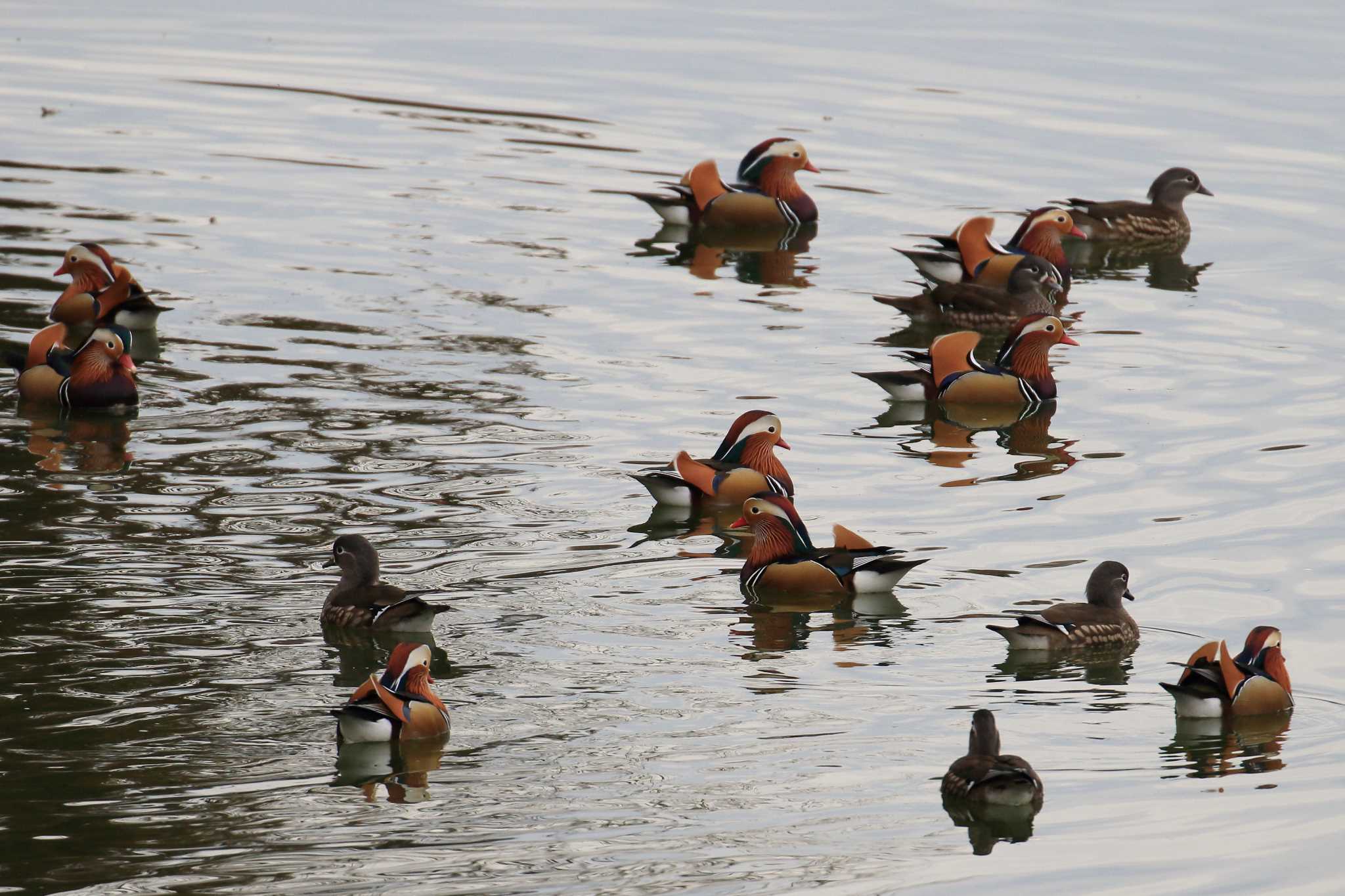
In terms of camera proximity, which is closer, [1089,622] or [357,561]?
[1089,622]

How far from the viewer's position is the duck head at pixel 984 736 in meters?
9.42

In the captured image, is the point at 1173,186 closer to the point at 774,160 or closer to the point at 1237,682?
the point at 774,160

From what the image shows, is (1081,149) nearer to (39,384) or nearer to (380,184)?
(380,184)

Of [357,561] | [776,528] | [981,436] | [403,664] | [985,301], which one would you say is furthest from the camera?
[985,301]

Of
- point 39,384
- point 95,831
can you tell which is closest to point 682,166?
point 39,384

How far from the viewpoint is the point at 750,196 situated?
75.2 feet

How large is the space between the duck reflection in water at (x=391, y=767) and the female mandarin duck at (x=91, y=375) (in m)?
6.69

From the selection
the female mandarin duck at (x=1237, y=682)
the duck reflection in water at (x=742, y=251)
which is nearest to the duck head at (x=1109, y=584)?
the female mandarin duck at (x=1237, y=682)

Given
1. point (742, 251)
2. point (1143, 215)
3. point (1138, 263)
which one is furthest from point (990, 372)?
point (1143, 215)

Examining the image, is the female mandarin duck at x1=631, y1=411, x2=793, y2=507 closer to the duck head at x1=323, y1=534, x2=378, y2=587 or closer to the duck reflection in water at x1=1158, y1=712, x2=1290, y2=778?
the duck head at x1=323, y1=534, x2=378, y2=587

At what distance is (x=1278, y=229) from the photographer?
2269 cm

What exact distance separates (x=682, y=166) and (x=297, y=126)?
5109 mm

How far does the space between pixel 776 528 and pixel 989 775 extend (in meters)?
3.78

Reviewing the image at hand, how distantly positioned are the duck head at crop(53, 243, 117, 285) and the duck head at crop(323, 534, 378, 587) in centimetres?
729
